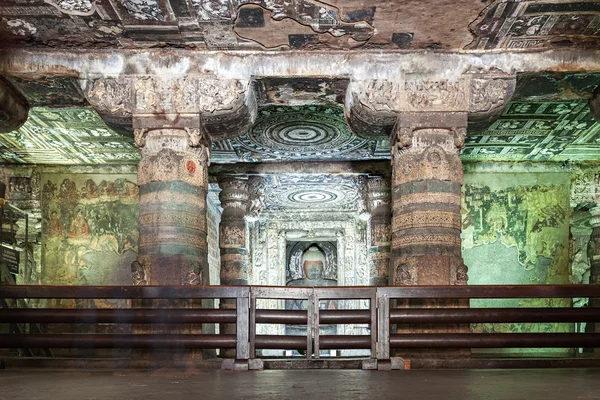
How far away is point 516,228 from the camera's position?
11.9 metres

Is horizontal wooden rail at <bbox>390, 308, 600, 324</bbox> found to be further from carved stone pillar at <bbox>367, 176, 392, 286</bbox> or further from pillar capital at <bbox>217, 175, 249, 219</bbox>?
pillar capital at <bbox>217, 175, 249, 219</bbox>

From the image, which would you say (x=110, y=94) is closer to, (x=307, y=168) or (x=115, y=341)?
(x=115, y=341)

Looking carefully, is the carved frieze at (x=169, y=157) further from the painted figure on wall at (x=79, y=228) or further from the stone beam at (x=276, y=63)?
the painted figure on wall at (x=79, y=228)

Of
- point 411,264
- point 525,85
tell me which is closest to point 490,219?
point 525,85

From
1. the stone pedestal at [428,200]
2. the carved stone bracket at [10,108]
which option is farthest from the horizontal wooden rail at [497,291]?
the carved stone bracket at [10,108]

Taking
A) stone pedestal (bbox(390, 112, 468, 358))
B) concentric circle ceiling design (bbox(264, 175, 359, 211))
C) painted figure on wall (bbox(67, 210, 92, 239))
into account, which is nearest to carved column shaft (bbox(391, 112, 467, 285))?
stone pedestal (bbox(390, 112, 468, 358))

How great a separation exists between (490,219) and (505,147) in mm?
1611

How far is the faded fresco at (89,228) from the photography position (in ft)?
38.7

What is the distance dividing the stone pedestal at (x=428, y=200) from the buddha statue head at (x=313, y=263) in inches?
466

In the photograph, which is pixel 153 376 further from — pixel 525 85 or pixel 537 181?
pixel 537 181

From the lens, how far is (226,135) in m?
7.58

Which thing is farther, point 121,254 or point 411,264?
point 121,254

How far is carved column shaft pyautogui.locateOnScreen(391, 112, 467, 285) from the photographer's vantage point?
6766 mm

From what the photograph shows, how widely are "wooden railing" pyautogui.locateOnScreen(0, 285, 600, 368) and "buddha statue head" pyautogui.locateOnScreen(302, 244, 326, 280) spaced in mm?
14091
